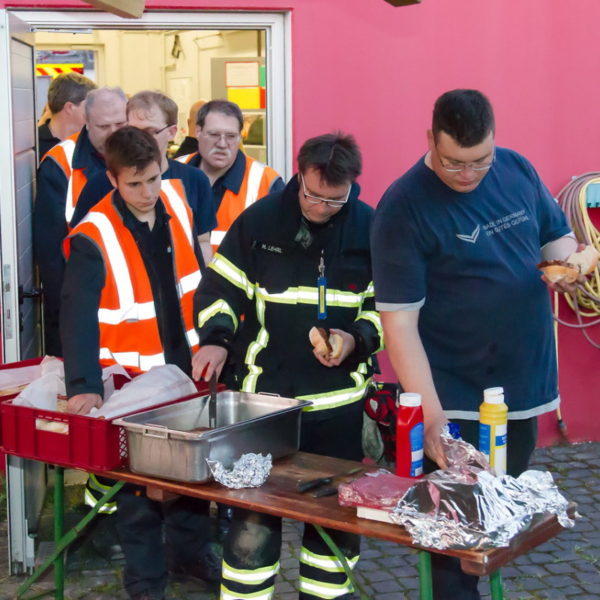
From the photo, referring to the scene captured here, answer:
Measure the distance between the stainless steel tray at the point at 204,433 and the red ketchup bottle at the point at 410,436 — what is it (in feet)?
→ 1.70

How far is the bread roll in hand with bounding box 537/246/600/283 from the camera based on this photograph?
3.29 m

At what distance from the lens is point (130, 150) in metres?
4.38

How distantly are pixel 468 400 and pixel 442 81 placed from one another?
10.1 feet

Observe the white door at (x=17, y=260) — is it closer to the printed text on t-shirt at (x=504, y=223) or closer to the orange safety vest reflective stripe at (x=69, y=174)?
the orange safety vest reflective stripe at (x=69, y=174)

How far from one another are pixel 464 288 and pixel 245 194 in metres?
2.38

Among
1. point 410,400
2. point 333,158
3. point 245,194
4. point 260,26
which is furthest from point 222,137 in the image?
point 410,400

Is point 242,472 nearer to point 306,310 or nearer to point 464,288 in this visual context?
point 306,310

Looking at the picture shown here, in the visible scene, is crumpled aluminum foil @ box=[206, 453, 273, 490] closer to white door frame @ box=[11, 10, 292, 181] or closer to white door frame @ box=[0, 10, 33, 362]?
white door frame @ box=[0, 10, 33, 362]

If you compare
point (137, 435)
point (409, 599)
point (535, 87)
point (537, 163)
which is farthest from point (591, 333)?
point (137, 435)

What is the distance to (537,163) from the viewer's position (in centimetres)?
643

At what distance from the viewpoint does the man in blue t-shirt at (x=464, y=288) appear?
339 cm

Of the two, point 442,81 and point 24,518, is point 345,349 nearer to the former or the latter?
point 24,518

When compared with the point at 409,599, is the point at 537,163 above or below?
above

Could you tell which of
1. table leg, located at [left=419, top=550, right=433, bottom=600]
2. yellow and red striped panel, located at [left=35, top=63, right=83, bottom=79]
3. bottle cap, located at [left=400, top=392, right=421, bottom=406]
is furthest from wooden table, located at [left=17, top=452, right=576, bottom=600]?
yellow and red striped panel, located at [left=35, top=63, right=83, bottom=79]
